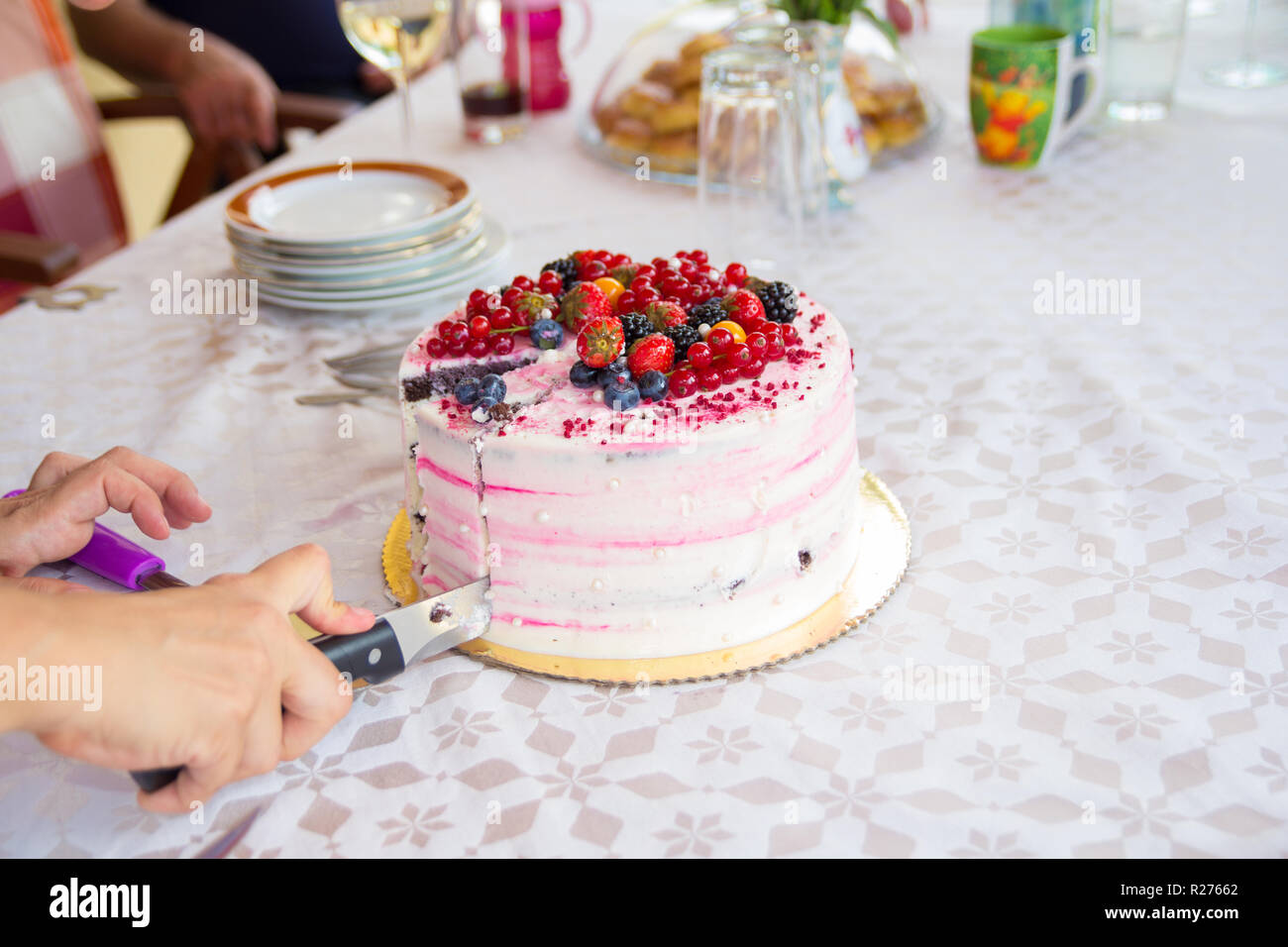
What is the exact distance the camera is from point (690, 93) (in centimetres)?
185

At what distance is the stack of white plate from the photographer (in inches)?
57.7

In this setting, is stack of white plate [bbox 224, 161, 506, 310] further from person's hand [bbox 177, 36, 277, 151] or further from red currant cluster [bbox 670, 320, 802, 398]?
person's hand [bbox 177, 36, 277, 151]

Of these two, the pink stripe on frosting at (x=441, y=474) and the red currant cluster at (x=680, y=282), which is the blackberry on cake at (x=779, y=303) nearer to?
the red currant cluster at (x=680, y=282)

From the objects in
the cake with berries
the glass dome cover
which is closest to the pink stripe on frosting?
the cake with berries

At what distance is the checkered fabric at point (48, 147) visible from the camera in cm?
232

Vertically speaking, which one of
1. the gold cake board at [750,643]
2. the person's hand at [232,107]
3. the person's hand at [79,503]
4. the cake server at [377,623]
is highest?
the person's hand at [232,107]

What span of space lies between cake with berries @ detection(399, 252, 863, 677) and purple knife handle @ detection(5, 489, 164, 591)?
0.25 meters

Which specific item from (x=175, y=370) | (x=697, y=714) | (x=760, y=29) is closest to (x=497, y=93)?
(x=760, y=29)

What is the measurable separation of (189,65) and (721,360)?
2.06 meters

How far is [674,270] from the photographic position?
1.05 meters

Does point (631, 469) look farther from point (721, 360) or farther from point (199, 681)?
point (199, 681)

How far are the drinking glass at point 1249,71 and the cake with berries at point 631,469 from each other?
5.37 ft

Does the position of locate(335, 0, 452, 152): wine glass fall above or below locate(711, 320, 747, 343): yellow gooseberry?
above

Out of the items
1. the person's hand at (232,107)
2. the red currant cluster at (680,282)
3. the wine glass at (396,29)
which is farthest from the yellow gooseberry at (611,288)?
the person's hand at (232,107)
